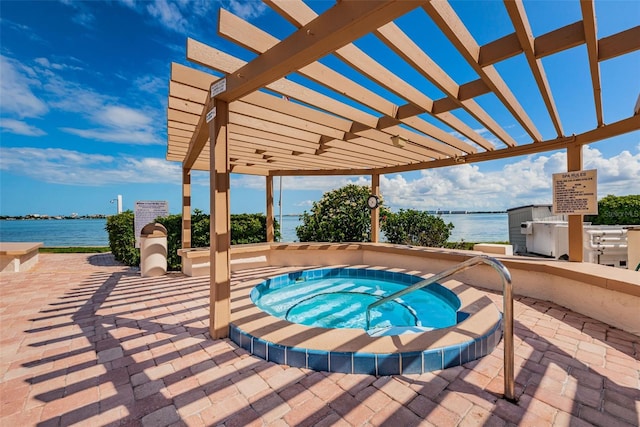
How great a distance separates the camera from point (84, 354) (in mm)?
2656

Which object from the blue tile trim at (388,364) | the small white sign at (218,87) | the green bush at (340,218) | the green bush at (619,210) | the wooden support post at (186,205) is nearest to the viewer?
the blue tile trim at (388,364)

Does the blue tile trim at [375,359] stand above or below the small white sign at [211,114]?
below

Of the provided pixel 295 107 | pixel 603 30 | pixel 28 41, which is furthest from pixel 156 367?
pixel 28 41

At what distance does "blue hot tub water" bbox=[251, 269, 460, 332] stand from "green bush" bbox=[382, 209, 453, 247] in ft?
9.81

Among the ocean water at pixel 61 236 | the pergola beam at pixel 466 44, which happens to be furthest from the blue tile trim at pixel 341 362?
the ocean water at pixel 61 236

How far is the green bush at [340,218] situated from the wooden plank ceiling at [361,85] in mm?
3689

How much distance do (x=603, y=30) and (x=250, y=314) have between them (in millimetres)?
4451

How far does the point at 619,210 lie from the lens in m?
10.1

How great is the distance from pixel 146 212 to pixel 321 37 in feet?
21.7

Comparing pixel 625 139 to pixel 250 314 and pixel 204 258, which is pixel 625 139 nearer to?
pixel 250 314

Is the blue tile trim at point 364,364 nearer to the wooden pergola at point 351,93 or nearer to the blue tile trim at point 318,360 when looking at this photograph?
the blue tile trim at point 318,360

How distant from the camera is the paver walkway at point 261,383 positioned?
5.83ft

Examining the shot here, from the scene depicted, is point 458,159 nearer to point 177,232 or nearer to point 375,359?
point 375,359

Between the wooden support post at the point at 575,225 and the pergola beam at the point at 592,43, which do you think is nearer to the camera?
the pergola beam at the point at 592,43
